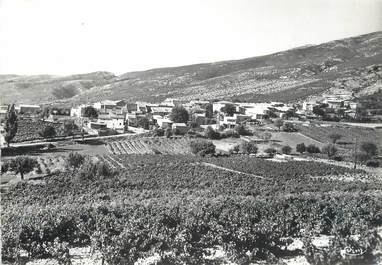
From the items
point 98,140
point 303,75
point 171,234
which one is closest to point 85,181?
point 98,140

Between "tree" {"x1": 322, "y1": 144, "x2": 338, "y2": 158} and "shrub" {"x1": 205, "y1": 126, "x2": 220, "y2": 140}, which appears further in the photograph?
"shrub" {"x1": 205, "y1": 126, "x2": 220, "y2": 140}

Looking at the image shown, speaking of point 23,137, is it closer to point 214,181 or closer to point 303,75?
point 214,181

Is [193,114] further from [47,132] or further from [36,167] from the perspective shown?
[36,167]

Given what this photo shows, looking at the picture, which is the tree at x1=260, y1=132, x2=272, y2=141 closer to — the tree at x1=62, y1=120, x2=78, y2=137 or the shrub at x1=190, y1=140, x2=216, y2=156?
the shrub at x1=190, y1=140, x2=216, y2=156

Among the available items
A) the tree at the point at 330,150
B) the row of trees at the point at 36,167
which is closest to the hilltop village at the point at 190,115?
the tree at the point at 330,150

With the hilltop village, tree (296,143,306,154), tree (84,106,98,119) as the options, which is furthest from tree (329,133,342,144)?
tree (84,106,98,119)

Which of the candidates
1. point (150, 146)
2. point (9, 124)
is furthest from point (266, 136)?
point (9, 124)

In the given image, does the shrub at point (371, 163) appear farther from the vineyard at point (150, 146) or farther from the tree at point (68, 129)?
the tree at point (68, 129)
